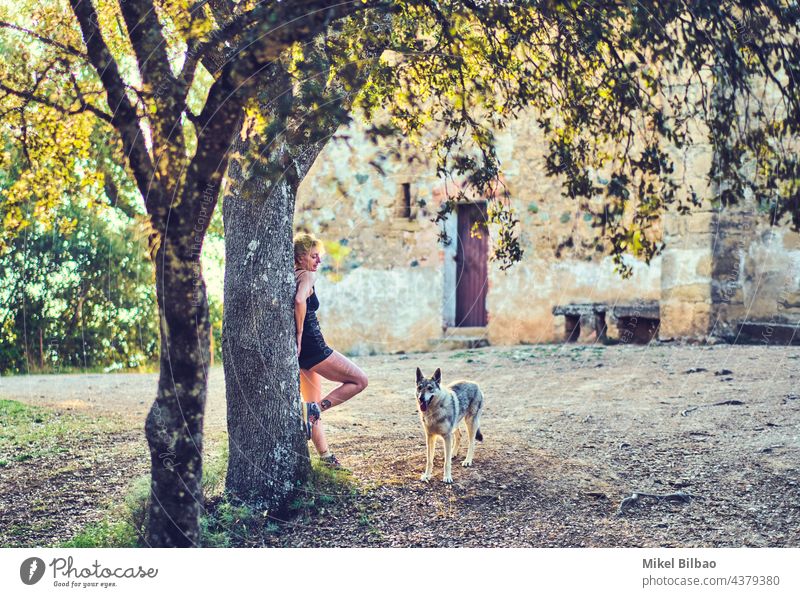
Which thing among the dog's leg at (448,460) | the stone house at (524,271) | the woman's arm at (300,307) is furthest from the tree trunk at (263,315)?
the stone house at (524,271)

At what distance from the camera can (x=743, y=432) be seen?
6.05 m

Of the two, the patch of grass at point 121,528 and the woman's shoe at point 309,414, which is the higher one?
the woman's shoe at point 309,414

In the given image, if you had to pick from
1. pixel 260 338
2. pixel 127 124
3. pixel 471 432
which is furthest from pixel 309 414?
pixel 127 124

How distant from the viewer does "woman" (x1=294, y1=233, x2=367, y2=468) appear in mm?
5133

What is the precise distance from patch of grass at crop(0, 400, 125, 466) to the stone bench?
19.2ft

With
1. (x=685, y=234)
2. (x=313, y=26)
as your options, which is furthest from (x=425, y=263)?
(x=313, y=26)

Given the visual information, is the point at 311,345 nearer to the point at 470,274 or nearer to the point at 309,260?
the point at 309,260

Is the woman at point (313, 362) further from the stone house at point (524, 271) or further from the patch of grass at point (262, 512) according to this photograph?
the stone house at point (524, 271)

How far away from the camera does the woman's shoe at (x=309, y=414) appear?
5074 mm

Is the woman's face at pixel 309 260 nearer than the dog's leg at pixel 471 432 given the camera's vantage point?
Yes

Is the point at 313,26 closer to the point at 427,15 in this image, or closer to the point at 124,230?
the point at 427,15

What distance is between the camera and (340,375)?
5.30 m

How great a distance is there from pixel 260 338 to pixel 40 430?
10.1ft

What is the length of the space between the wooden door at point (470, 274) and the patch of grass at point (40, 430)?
5.40m
